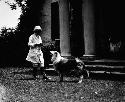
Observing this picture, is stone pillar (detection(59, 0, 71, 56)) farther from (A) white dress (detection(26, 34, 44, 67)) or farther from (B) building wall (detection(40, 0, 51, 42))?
(A) white dress (detection(26, 34, 44, 67))

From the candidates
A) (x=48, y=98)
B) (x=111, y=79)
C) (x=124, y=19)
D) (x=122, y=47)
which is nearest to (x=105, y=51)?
(x=122, y=47)

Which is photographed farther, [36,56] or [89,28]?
[89,28]

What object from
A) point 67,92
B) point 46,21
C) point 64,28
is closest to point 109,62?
point 64,28

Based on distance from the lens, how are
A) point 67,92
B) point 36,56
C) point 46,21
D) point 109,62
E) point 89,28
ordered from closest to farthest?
point 67,92
point 36,56
point 109,62
point 89,28
point 46,21

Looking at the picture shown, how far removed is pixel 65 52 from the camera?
55.5 feet

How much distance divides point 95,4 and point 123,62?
3.40 metres

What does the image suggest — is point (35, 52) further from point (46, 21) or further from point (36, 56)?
point (46, 21)

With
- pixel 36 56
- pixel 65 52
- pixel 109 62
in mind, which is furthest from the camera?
pixel 65 52

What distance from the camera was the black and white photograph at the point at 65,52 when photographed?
30.9 feet

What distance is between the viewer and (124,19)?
1659 centimetres

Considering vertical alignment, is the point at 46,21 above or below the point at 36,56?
above

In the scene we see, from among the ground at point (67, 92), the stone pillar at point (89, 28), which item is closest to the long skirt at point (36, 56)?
the ground at point (67, 92)

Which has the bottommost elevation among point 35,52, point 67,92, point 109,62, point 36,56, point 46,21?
point 67,92

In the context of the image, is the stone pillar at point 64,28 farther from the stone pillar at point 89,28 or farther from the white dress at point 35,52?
the white dress at point 35,52
